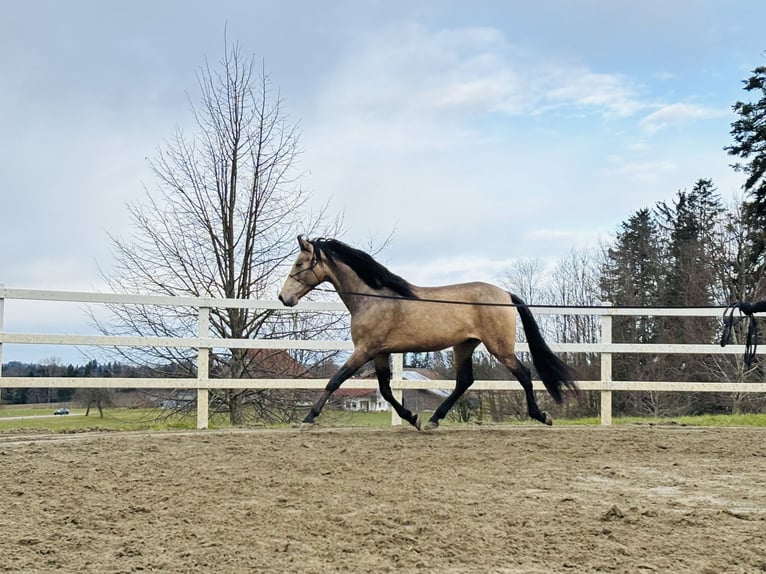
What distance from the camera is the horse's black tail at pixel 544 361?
749 cm

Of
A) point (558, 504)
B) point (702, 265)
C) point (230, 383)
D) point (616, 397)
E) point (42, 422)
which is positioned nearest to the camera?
point (558, 504)

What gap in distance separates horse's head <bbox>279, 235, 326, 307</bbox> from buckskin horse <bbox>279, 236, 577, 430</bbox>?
0.04 ft

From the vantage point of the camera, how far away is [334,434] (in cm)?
704

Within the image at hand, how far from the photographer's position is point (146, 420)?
1249cm

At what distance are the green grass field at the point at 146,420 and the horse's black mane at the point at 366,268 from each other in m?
2.59

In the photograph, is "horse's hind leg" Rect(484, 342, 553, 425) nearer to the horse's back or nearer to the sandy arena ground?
the horse's back

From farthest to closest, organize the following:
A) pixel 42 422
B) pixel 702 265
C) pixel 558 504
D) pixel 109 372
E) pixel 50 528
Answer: pixel 702 265, pixel 109 372, pixel 42 422, pixel 558 504, pixel 50 528

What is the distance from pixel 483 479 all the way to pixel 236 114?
10777 millimetres

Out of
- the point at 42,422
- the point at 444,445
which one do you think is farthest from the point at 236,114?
the point at 444,445

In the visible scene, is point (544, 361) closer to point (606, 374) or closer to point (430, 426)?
point (430, 426)

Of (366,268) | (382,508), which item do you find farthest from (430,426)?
(382,508)

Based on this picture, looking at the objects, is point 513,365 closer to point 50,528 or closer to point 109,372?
point 50,528

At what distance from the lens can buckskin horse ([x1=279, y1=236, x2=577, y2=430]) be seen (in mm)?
7074

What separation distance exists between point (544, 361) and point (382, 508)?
4.44 m
